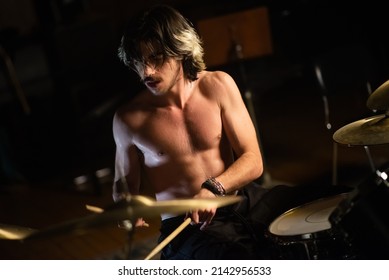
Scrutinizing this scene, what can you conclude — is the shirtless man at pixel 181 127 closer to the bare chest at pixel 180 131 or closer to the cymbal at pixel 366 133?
the bare chest at pixel 180 131

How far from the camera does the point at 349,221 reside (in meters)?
1.92

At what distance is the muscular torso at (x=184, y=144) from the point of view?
236cm

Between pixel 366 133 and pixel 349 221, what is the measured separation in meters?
0.37

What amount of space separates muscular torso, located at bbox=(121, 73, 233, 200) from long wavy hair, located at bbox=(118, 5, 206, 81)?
0.09 metres

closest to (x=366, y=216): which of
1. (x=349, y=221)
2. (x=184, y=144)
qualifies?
(x=349, y=221)

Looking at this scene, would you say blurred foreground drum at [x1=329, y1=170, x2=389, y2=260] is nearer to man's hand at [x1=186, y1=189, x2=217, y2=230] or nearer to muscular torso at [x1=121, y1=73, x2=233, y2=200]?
man's hand at [x1=186, y1=189, x2=217, y2=230]

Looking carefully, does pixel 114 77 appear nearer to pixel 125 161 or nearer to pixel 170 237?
pixel 125 161

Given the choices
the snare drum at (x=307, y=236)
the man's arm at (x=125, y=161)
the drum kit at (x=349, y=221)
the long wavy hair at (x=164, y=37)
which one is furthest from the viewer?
the man's arm at (x=125, y=161)

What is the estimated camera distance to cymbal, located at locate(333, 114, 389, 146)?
2.14m

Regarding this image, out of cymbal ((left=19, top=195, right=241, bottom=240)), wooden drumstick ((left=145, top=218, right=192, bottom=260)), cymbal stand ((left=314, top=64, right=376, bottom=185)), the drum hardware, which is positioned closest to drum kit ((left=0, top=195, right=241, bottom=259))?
cymbal ((left=19, top=195, right=241, bottom=240))

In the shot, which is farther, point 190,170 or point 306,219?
point 190,170

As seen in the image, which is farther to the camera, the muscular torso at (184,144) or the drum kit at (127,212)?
the muscular torso at (184,144)

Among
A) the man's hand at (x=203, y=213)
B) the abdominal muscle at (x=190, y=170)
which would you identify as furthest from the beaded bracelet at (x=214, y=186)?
the abdominal muscle at (x=190, y=170)

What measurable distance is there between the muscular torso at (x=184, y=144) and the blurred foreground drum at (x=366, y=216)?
0.55 m
